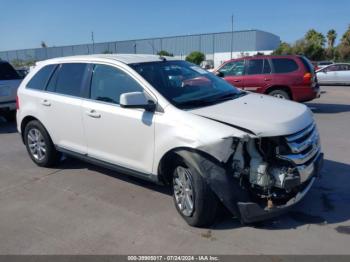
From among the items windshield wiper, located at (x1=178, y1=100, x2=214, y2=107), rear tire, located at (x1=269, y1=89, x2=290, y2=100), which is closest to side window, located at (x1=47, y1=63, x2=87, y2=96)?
windshield wiper, located at (x1=178, y1=100, x2=214, y2=107)

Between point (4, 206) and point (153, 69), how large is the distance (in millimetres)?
2600

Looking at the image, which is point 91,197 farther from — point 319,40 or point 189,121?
point 319,40

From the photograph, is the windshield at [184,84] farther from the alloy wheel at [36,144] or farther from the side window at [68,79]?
the alloy wheel at [36,144]

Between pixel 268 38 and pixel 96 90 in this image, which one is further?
pixel 268 38

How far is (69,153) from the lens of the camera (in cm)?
544

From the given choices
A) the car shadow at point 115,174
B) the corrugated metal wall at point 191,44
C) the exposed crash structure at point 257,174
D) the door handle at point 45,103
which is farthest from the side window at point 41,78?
the corrugated metal wall at point 191,44

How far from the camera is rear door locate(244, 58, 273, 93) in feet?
37.0

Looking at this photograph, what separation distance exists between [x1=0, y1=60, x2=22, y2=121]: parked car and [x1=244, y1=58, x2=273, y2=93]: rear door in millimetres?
6797

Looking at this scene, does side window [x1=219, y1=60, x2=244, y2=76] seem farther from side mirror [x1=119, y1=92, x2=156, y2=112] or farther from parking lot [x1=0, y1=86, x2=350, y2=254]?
side mirror [x1=119, y1=92, x2=156, y2=112]

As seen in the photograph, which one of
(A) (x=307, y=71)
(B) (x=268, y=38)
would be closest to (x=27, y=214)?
(A) (x=307, y=71)

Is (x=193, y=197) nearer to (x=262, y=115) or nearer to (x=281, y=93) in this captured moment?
(x=262, y=115)

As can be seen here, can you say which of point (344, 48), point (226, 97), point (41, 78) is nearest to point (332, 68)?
point (226, 97)

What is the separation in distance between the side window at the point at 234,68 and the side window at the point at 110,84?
7.66 meters

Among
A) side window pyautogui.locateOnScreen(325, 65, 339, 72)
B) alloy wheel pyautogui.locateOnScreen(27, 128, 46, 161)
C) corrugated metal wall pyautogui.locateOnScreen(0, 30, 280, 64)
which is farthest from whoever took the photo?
corrugated metal wall pyautogui.locateOnScreen(0, 30, 280, 64)
